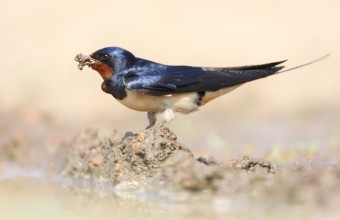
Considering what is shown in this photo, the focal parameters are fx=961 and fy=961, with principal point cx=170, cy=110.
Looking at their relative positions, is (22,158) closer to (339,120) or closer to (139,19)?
(339,120)

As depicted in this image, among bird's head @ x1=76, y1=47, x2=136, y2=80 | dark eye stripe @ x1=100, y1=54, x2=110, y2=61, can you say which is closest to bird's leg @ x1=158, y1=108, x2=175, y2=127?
bird's head @ x1=76, y1=47, x2=136, y2=80

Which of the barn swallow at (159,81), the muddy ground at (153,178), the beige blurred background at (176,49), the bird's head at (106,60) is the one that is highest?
the beige blurred background at (176,49)

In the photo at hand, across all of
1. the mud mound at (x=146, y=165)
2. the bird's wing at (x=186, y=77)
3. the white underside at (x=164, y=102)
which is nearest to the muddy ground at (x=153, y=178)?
the mud mound at (x=146, y=165)

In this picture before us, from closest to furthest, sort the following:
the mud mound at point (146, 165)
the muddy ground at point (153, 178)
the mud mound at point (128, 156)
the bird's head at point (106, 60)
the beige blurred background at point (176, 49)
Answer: the muddy ground at point (153, 178) → the mud mound at point (146, 165) → the mud mound at point (128, 156) → the bird's head at point (106, 60) → the beige blurred background at point (176, 49)

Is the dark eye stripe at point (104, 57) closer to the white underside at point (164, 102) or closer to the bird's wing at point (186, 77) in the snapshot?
the bird's wing at point (186, 77)

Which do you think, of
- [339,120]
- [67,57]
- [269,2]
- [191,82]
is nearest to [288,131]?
[339,120]
